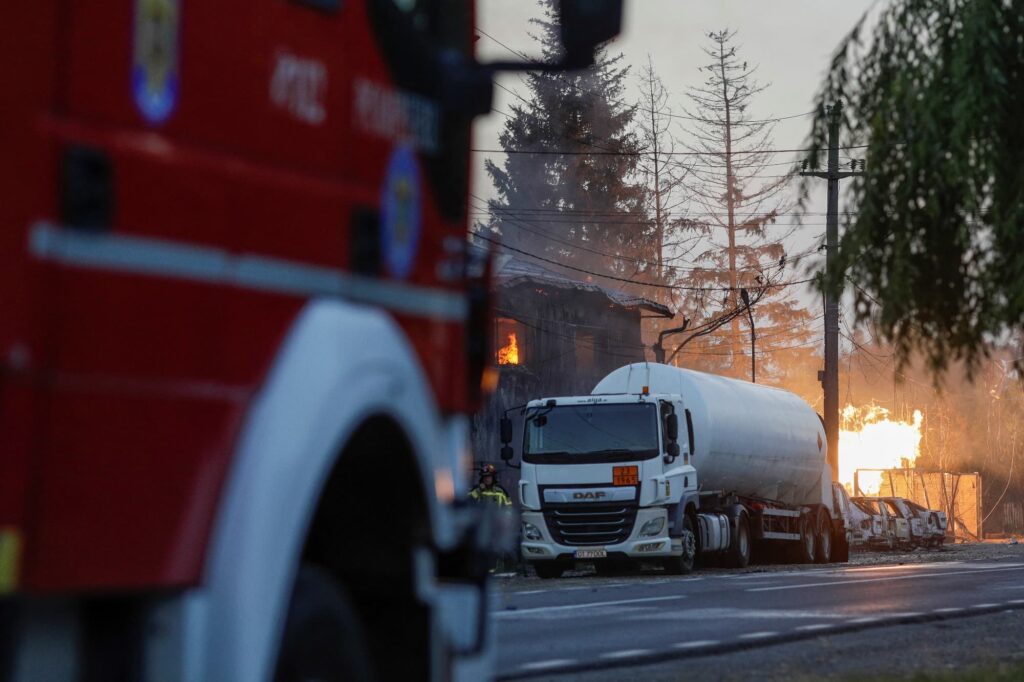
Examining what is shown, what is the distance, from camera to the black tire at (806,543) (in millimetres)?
35906

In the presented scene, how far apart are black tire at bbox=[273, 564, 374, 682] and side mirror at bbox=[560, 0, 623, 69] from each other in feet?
4.97

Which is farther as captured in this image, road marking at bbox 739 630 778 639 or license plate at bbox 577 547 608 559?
license plate at bbox 577 547 608 559

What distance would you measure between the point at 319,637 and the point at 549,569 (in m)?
25.5

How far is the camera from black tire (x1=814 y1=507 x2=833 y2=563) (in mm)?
36906

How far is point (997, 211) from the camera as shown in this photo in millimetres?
11492

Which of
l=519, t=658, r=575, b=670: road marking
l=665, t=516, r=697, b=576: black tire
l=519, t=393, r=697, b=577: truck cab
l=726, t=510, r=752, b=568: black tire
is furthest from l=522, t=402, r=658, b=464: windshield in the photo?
l=519, t=658, r=575, b=670: road marking

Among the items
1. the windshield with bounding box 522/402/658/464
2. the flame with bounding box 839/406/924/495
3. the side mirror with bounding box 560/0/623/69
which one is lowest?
the side mirror with bounding box 560/0/623/69

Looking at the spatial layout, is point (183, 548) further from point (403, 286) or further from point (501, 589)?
point (501, 589)

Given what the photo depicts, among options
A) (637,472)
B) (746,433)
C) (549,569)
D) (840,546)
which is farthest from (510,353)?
(637,472)

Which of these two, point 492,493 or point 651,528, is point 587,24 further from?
point 651,528

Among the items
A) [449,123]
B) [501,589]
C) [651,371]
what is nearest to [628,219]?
[651,371]

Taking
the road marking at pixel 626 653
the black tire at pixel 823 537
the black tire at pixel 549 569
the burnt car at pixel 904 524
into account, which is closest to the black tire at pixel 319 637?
the road marking at pixel 626 653

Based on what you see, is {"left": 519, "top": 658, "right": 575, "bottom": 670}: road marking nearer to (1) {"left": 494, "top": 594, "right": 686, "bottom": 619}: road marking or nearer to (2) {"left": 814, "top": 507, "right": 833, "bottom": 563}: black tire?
(1) {"left": 494, "top": 594, "right": 686, "bottom": 619}: road marking

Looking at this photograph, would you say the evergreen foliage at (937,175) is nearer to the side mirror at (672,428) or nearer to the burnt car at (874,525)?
the side mirror at (672,428)
